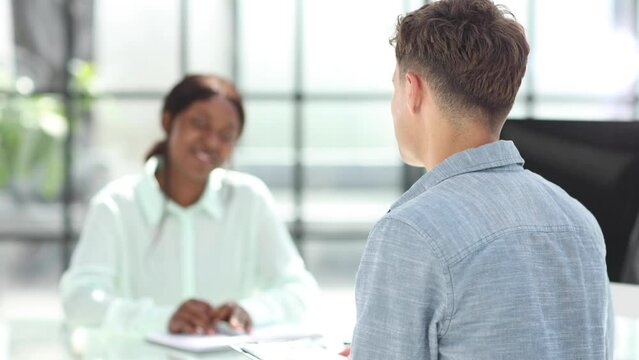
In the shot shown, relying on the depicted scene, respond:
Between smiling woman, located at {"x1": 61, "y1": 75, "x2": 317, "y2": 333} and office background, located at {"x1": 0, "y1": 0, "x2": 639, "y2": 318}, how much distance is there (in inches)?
79.2

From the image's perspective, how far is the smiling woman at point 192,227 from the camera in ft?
9.70

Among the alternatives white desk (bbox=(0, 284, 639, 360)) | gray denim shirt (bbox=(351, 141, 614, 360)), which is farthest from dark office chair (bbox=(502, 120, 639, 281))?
gray denim shirt (bbox=(351, 141, 614, 360))

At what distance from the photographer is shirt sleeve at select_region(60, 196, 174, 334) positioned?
2617 mm

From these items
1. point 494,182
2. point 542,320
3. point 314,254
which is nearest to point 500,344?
point 542,320

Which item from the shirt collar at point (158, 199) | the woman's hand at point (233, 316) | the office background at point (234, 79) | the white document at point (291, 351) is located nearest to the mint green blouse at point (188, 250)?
the shirt collar at point (158, 199)

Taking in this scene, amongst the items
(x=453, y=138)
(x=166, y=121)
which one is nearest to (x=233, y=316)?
(x=166, y=121)

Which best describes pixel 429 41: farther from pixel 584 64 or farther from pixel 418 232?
pixel 584 64

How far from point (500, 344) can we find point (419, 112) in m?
0.32

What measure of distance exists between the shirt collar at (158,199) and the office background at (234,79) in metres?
2.01

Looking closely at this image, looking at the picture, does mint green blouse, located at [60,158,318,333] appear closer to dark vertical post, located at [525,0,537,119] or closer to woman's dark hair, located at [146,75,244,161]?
woman's dark hair, located at [146,75,244,161]

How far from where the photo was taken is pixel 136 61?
5230 mm

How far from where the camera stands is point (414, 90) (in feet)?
4.54

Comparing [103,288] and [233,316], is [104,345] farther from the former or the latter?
[103,288]

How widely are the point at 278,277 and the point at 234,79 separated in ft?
7.33
